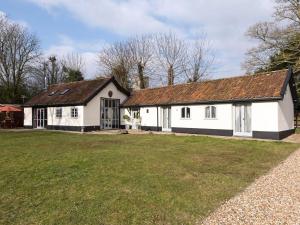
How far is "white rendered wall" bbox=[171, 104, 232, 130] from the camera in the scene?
71.2ft

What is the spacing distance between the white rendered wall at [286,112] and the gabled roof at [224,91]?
3.29ft

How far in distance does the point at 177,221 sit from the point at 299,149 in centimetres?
1157

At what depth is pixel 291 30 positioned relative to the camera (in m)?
28.6

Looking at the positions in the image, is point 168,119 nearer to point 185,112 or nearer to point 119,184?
point 185,112

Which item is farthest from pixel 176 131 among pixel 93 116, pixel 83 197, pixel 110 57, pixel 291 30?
pixel 110 57

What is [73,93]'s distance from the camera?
2961 centimetres

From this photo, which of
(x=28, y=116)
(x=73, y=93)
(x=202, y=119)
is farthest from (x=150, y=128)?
(x=28, y=116)

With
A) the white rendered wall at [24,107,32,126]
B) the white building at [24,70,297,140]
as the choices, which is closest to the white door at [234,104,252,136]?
the white building at [24,70,297,140]

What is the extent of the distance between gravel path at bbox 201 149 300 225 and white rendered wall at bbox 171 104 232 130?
42.4ft

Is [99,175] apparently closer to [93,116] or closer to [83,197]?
[83,197]

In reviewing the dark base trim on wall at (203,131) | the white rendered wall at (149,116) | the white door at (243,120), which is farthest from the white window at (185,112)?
the white door at (243,120)

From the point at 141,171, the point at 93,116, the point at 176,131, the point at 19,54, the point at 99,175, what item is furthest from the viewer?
the point at 19,54

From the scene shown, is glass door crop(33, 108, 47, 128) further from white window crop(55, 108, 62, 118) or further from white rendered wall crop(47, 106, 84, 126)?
white window crop(55, 108, 62, 118)

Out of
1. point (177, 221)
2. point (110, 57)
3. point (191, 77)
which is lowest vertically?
point (177, 221)
